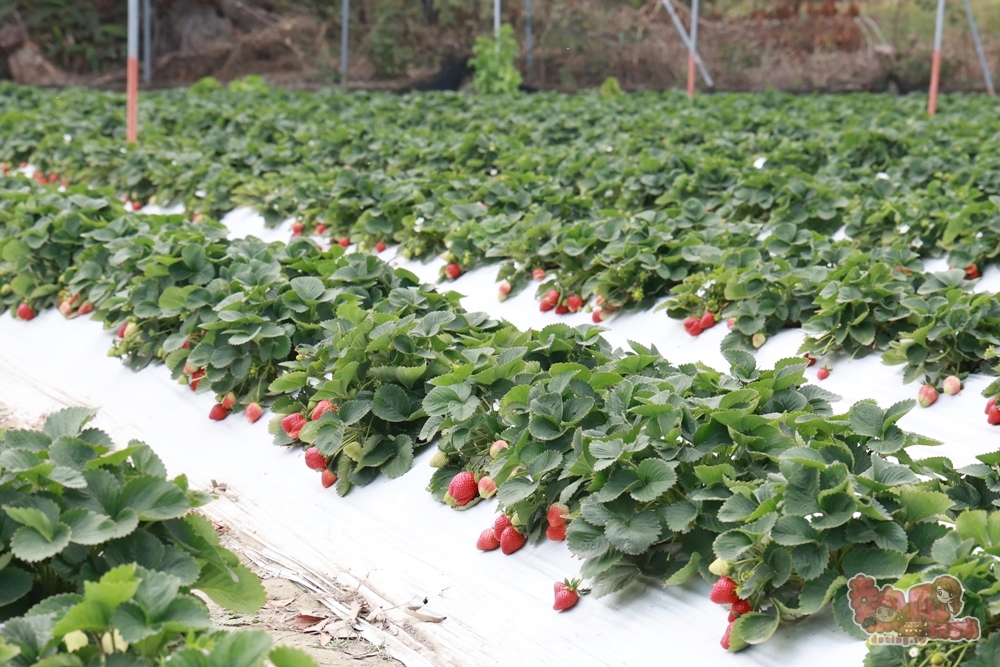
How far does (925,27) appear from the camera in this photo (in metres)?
20.6

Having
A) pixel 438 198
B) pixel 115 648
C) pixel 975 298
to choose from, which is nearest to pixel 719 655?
pixel 115 648

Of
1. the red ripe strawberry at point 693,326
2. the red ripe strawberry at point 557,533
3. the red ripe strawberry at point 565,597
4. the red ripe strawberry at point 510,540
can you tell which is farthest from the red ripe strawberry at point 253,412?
the red ripe strawberry at point 693,326

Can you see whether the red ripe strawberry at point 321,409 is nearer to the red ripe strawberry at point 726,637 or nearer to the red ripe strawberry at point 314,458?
the red ripe strawberry at point 314,458

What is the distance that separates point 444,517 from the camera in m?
2.89

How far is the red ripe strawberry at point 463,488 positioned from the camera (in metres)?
2.85

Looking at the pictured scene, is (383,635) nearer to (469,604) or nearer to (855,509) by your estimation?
(469,604)

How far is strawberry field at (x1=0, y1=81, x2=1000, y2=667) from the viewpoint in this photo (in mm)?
2129

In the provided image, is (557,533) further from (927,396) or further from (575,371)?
(927,396)

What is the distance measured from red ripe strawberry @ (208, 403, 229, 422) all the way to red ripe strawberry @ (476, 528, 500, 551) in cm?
140

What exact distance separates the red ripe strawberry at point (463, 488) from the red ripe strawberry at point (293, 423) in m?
0.66

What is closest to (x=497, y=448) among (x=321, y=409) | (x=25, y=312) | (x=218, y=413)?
(x=321, y=409)

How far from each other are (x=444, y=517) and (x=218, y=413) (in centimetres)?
121

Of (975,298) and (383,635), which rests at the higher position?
(975,298)

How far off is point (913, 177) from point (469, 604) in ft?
17.7
